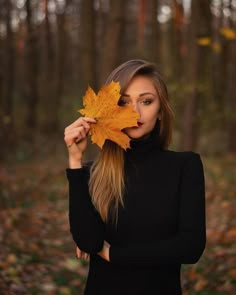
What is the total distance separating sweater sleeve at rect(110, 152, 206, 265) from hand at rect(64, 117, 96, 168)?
18.2 inches

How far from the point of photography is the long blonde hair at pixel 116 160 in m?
2.23

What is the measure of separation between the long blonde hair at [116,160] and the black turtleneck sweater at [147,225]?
0.04 m

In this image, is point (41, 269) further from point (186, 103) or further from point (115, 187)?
point (186, 103)

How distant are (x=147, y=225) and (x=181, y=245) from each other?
19cm

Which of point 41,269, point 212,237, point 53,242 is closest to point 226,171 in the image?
point 212,237

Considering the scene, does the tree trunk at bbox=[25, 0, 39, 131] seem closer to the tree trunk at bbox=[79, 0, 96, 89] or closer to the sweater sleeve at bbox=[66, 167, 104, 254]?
the tree trunk at bbox=[79, 0, 96, 89]

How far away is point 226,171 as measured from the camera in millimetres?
10719

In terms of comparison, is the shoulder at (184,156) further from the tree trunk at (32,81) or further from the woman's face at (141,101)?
the tree trunk at (32,81)

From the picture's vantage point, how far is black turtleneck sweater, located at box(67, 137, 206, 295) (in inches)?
83.0

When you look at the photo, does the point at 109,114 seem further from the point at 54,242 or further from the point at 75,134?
the point at 54,242

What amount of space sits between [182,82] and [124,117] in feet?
28.9

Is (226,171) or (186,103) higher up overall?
(186,103)

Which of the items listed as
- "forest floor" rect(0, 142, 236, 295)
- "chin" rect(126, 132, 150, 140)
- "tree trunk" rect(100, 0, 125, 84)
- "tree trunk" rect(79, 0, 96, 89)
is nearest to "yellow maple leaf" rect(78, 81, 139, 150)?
"chin" rect(126, 132, 150, 140)

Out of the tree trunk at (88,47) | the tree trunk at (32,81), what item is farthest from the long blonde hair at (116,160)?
the tree trunk at (32,81)
